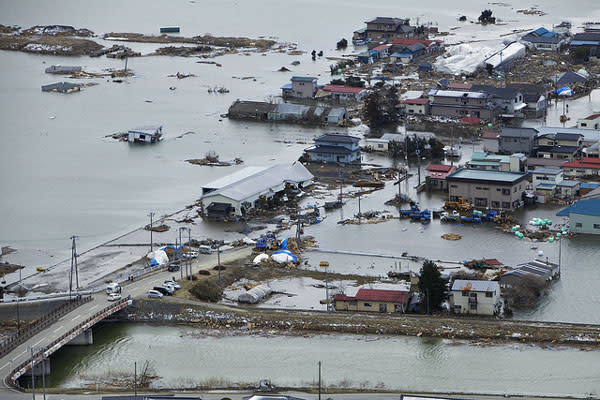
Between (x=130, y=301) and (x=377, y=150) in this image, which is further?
(x=377, y=150)

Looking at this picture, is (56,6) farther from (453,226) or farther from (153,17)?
(453,226)

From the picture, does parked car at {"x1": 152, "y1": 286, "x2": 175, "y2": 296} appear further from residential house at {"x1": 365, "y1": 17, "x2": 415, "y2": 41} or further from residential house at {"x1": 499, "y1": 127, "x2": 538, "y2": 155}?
residential house at {"x1": 365, "y1": 17, "x2": 415, "y2": 41}

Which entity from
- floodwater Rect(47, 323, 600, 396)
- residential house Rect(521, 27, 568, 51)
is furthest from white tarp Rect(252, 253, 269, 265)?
residential house Rect(521, 27, 568, 51)

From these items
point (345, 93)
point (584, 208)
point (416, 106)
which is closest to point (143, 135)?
point (345, 93)

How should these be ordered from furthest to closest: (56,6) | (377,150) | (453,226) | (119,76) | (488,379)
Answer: (56,6) < (119,76) < (377,150) < (453,226) < (488,379)

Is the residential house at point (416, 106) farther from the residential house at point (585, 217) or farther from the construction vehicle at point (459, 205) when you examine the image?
the residential house at point (585, 217)

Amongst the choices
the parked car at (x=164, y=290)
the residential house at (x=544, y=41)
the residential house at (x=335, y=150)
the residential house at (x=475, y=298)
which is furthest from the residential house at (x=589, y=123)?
the parked car at (x=164, y=290)

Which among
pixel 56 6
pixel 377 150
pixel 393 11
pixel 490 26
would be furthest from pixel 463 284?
pixel 56 6
